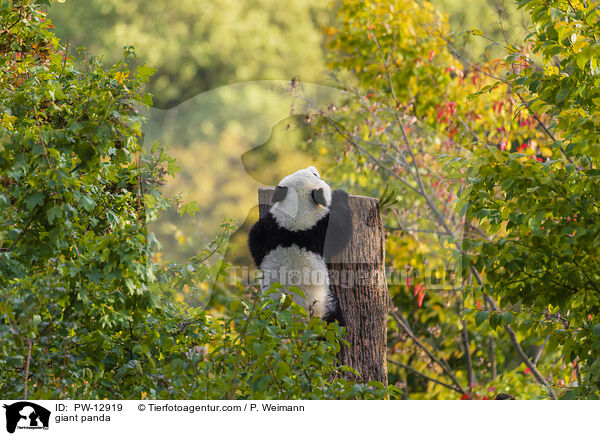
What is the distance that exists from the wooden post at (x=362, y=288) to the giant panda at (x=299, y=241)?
0.09m

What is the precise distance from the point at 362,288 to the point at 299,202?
57 cm

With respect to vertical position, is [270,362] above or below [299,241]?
below

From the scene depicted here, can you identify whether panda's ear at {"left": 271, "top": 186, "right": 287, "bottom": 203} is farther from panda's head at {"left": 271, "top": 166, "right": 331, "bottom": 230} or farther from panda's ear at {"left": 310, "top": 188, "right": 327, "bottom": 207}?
panda's ear at {"left": 310, "top": 188, "right": 327, "bottom": 207}

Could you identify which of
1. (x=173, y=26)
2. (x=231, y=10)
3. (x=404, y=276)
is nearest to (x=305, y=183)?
(x=404, y=276)

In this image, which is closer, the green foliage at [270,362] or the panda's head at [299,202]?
the green foliage at [270,362]

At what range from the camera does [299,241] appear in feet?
8.77

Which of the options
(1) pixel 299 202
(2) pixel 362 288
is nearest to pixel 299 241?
(1) pixel 299 202

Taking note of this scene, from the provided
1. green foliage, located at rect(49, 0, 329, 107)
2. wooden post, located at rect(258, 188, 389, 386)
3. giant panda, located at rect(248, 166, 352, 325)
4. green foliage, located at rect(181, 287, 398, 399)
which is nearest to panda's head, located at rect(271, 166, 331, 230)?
giant panda, located at rect(248, 166, 352, 325)

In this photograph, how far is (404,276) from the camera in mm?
5703

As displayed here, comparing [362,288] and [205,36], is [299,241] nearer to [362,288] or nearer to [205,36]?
[362,288]

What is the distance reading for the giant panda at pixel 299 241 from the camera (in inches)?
105

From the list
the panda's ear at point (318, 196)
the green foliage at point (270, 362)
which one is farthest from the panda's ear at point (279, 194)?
the green foliage at point (270, 362)

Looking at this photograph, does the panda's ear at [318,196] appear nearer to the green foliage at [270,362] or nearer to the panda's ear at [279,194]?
the panda's ear at [279,194]

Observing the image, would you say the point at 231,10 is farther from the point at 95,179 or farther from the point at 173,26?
the point at 95,179
